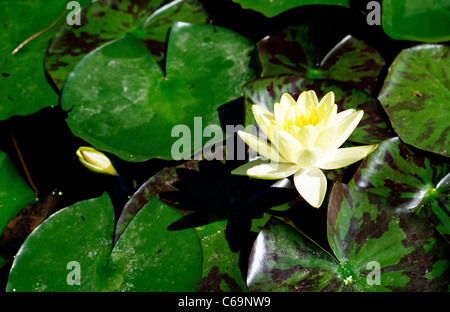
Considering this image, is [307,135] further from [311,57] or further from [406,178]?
[311,57]

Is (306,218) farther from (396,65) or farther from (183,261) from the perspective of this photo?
(396,65)

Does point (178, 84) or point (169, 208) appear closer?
point (169, 208)

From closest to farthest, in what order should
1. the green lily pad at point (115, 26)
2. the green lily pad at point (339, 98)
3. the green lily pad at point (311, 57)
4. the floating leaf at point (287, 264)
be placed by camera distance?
1. the floating leaf at point (287, 264)
2. the green lily pad at point (339, 98)
3. the green lily pad at point (311, 57)
4. the green lily pad at point (115, 26)

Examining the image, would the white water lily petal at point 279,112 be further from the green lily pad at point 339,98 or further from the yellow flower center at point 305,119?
the green lily pad at point 339,98

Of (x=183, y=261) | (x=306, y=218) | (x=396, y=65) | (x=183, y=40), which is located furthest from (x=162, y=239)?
(x=396, y=65)

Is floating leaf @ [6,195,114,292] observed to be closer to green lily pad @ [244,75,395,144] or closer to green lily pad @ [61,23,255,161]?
green lily pad @ [61,23,255,161]

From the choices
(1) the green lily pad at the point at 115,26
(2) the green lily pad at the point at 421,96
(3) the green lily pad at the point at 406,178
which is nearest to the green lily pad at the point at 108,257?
(3) the green lily pad at the point at 406,178

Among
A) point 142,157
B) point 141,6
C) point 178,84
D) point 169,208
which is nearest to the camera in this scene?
point 169,208
